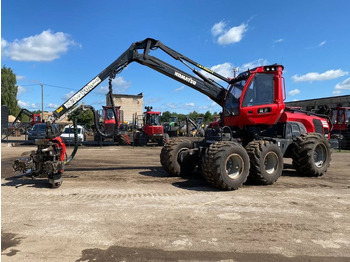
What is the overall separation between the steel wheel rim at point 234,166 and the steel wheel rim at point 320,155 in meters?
3.50

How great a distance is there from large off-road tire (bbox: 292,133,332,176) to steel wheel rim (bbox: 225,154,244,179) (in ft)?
8.61

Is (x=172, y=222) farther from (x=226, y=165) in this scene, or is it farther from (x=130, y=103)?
(x=130, y=103)

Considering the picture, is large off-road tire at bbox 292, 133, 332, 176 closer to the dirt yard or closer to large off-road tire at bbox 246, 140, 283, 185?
the dirt yard

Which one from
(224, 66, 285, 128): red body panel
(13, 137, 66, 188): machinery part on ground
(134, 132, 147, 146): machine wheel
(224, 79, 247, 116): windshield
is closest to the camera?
(13, 137, 66, 188): machinery part on ground

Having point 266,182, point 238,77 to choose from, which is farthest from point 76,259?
point 238,77

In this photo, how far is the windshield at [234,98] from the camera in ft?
26.6

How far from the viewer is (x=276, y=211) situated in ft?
17.3

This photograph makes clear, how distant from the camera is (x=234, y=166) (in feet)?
23.1

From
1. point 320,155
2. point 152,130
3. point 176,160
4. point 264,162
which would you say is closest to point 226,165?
point 264,162

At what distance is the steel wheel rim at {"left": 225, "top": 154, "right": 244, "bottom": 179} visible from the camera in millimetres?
6891

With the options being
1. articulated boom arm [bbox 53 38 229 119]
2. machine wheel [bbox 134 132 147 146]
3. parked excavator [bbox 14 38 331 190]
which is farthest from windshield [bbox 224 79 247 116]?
machine wheel [bbox 134 132 147 146]

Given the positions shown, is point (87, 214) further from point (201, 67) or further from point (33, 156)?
point (201, 67)

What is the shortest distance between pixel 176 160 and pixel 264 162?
245 centimetres

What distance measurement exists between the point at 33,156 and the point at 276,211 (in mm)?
5696
